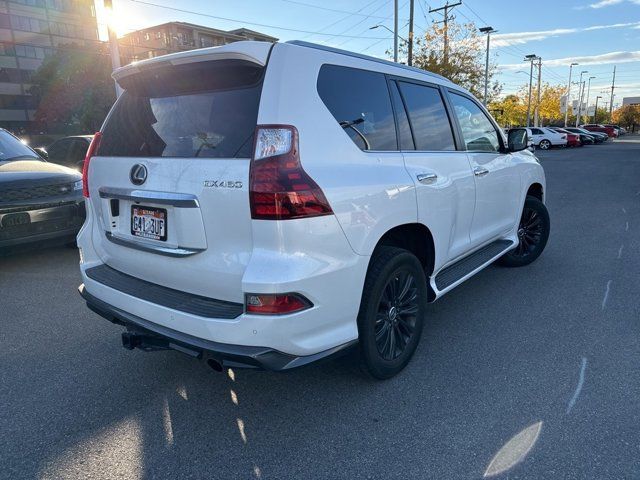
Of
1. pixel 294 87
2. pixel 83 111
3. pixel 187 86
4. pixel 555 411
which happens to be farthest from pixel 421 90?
pixel 83 111

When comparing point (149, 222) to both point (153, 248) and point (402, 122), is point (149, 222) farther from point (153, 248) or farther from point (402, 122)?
point (402, 122)

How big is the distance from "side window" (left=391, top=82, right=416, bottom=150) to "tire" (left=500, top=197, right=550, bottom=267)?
2.65 metres

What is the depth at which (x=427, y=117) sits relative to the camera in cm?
337

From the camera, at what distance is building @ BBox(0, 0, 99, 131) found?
52.9 metres

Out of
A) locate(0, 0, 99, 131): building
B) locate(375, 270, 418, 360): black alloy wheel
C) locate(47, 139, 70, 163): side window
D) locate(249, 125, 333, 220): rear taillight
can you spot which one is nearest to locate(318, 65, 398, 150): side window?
locate(249, 125, 333, 220): rear taillight

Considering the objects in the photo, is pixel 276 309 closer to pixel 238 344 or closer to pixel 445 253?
pixel 238 344

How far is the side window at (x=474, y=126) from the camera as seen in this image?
388 centimetres

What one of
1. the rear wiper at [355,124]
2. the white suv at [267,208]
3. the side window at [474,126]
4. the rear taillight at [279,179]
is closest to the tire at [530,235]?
the side window at [474,126]

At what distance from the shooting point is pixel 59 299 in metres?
4.46

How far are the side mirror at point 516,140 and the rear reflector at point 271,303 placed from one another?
3276 mm

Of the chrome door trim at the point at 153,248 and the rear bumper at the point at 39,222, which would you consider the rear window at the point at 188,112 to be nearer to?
the chrome door trim at the point at 153,248

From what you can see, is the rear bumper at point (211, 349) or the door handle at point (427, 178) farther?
the door handle at point (427, 178)

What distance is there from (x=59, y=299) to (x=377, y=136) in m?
3.57

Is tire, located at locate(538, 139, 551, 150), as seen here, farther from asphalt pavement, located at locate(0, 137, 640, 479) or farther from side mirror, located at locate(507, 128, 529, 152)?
asphalt pavement, located at locate(0, 137, 640, 479)
